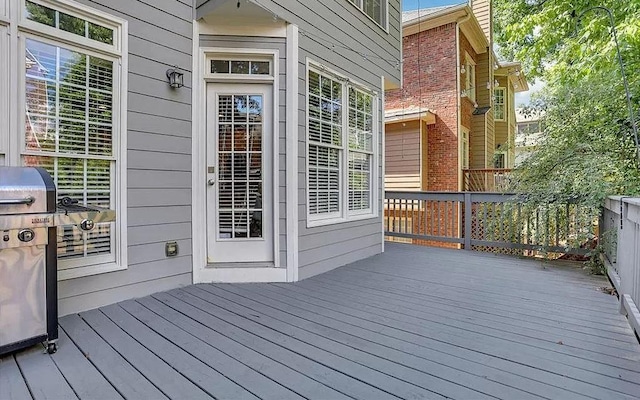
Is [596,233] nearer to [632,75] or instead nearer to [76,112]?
[632,75]

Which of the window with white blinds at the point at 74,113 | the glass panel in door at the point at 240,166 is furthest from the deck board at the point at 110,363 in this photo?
the glass panel in door at the point at 240,166

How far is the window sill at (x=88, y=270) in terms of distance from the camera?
274cm

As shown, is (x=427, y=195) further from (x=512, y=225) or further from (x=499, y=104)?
(x=499, y=104)

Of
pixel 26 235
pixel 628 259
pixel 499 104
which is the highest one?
pixel 499 104

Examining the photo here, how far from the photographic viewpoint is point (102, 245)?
9.82 feet

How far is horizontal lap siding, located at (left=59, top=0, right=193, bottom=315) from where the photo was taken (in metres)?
3.09

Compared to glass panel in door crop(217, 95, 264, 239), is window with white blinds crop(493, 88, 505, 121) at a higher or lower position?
higher

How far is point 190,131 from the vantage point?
354 cm

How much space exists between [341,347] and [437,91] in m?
8.63

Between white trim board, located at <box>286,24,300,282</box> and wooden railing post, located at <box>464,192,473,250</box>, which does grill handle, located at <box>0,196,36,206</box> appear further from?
wooden railing post, located at <box>464,192,473,250</box>

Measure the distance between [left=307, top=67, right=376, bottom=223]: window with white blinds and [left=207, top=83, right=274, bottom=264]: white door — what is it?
0.55 metres

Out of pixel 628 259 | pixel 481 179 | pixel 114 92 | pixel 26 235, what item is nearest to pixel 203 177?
pixel 114 92

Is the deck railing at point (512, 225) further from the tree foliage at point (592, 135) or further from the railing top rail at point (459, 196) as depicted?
the tree foliage at point (592, 135)

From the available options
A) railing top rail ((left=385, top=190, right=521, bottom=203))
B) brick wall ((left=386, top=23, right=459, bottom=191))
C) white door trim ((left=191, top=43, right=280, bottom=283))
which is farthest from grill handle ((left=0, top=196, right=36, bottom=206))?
brick wall ((left=386, top=23, right=459, bottom=191))
